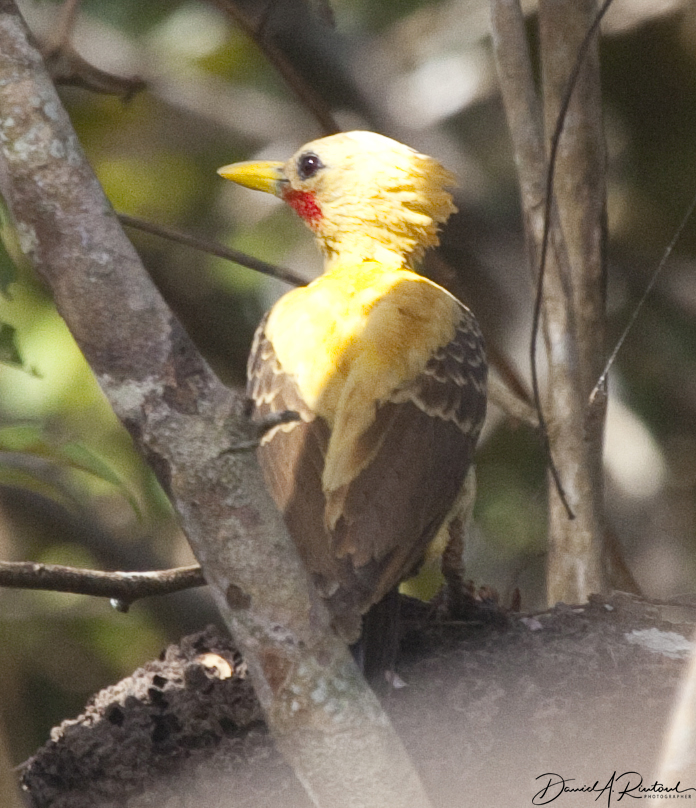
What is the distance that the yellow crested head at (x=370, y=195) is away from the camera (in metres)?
3.99

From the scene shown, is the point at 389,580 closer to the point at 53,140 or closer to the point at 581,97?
the point at 53,140

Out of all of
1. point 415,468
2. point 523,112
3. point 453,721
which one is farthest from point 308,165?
point 453,721

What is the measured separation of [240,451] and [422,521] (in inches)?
37.7

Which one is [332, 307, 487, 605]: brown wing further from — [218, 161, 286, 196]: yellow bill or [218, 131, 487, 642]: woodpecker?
[218, 161, 286, 196]: yellow bill

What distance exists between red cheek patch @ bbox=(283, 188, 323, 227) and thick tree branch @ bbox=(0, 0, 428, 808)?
1.83 meters

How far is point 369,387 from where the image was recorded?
10.6 ft

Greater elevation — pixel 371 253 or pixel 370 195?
pixel 370 195

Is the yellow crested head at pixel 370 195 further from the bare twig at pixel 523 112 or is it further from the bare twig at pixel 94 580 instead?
the bare twig at pixel 94 580

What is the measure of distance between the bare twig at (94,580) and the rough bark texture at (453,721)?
→ 0.33m

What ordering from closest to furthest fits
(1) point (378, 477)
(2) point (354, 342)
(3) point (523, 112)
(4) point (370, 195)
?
(1) point (378, 477) → (2) point (354, 342) → (3) point (523, 112) → (4) point (370, 195)

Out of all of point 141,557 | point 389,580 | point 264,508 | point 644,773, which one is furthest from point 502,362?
point 264,508

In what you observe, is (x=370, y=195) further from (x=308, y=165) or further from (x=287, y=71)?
(x=287, y=71)

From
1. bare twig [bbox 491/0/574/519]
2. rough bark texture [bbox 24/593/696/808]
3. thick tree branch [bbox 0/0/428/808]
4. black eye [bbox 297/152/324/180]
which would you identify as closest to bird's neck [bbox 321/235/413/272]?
black eye [bbox 297/152/324/180]

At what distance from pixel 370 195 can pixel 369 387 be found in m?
1.01
